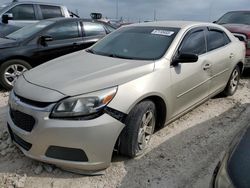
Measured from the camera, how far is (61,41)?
643cm

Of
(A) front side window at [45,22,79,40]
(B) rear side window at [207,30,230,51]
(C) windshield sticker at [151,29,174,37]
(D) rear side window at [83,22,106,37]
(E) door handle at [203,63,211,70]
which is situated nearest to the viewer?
(C) windshield sticker at [151,29,174,37]

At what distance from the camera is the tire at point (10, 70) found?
5688mm

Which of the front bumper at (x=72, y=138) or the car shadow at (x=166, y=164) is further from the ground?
the front bumper at (x=72, y=138)

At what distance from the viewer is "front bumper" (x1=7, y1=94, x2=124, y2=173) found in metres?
2.79

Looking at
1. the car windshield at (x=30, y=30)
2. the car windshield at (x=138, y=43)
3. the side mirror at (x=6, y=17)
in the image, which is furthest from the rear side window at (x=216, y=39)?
the side mirror at (x=6, y=17)

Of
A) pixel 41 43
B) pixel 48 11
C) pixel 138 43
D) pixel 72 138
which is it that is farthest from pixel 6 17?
pixel 72 138

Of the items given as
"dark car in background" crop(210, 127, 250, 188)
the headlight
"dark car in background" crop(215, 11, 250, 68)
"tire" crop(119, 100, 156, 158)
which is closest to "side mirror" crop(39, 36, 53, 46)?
"tire" crop(119, 100, 156, 158)

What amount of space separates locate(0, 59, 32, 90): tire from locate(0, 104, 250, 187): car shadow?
2.58 metres

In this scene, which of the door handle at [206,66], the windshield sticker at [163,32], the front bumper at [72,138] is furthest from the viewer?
the door handle at [206,66]

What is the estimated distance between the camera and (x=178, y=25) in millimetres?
4348

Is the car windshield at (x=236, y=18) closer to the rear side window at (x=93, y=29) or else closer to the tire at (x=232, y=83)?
the tire at (x=232, y=83)

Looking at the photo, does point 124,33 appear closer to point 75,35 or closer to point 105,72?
point 105,72

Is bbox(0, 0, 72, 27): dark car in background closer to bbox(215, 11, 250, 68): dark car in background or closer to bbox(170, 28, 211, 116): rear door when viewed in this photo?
bbox(215, 11, 250, 68): dark car in background

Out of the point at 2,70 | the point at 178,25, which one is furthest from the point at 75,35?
the point at 178,25
